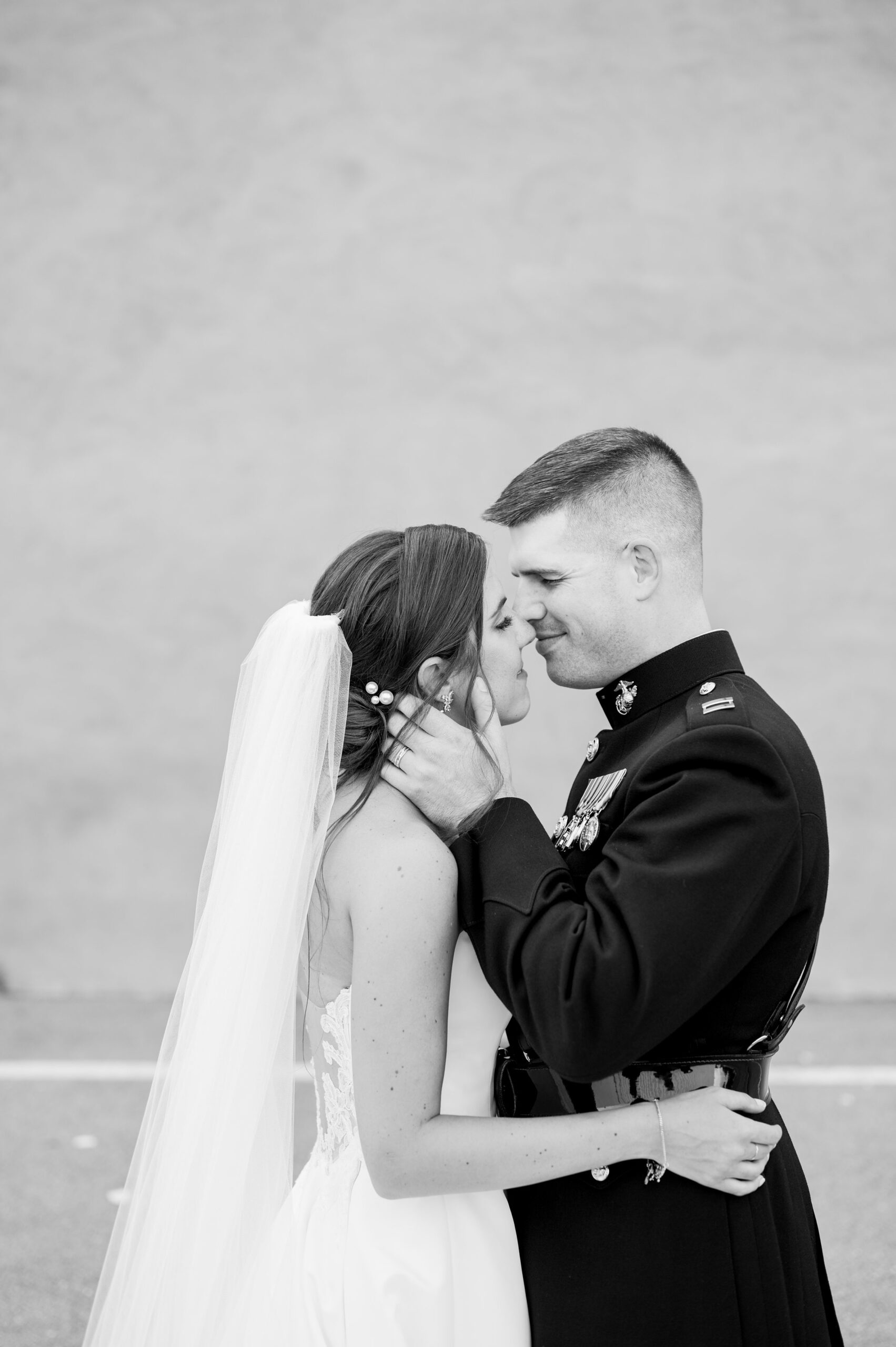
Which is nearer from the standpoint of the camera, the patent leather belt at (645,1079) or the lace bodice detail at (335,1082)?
the patent leather belt at (645,1079)

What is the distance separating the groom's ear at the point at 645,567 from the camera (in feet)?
7.97

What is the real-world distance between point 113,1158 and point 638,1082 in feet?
11.6

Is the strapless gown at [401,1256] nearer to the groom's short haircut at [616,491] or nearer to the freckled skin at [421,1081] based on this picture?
the freckled skin at [421,1081]

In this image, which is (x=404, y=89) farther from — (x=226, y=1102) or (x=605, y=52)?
(x=226, y=1102)

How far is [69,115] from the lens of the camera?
7457 millimetres

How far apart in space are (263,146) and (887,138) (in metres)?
3.56

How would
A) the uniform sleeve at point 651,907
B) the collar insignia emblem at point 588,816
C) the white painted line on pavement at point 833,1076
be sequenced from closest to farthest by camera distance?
the uniform sleeve at point 651,907 < the collar insignia emblem at point 588,816 < the white painted line on pavement at point 833,1076

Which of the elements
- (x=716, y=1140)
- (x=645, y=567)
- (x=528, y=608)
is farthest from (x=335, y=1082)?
(x=645, y=567)

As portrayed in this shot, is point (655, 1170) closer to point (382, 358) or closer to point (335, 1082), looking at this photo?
point (335, 1082)

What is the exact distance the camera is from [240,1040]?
2.21 metres

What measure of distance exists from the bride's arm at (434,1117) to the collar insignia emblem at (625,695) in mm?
592

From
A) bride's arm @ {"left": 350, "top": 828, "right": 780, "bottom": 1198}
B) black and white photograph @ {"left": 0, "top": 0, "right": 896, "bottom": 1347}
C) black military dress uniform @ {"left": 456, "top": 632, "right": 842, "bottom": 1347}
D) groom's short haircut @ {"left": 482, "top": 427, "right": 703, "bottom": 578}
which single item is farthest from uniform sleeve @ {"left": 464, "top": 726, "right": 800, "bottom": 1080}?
black and white photograph @ {"left": 0, "top": 0, "right": 896, "bottom": 1347}

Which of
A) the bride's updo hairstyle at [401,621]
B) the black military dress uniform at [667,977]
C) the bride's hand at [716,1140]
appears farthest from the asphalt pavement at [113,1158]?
the bride's updo hairstyle at [401,621]

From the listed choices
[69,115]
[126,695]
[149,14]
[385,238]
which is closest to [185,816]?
[126,695]
